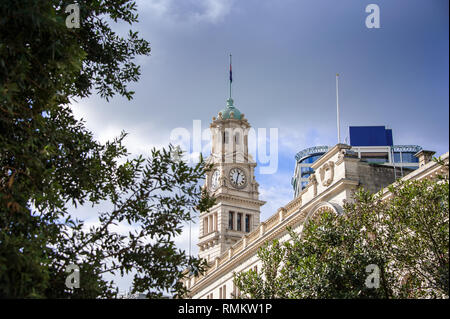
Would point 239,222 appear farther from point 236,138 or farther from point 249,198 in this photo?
point 236,138

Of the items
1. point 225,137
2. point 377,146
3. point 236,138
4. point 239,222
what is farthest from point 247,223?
point 377,146

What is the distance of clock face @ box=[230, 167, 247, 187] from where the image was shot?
86375 millimetres

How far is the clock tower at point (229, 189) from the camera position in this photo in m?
82.9

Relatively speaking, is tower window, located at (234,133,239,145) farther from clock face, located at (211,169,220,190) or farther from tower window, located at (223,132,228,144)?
clock face, located at (211,169,220,190)

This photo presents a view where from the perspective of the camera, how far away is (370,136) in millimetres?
126750

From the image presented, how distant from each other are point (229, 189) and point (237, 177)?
2.72 m

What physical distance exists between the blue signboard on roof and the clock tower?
4277 cm

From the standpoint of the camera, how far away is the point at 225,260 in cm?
5812

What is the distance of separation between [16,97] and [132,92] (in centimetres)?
477

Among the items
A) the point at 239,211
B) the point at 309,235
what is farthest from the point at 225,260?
the point at 309,235

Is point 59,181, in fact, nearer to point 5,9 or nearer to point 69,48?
point 69,48

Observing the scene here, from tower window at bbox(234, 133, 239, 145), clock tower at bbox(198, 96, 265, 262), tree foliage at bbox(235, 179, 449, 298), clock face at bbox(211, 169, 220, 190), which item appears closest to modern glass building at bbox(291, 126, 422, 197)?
tower window at bbox(234, 133, 239, 145)
